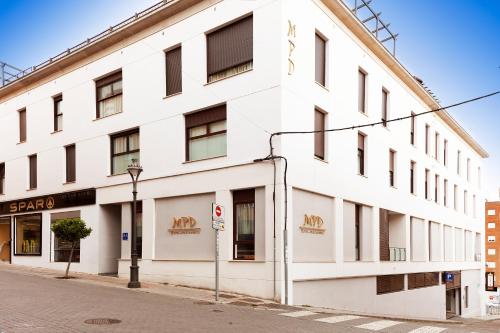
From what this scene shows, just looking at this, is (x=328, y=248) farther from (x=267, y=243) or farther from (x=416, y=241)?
(x=416, y=241)

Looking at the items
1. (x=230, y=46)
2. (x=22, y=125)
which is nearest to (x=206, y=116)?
(x=230, y=46)

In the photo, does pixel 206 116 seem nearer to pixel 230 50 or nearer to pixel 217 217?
pixel 230 50

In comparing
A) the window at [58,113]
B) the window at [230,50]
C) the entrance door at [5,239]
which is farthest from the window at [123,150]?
the entrance door at [5,239]

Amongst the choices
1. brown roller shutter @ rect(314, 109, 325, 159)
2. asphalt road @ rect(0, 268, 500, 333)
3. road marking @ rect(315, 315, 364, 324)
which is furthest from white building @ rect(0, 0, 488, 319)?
asphalt road @ rect(0, 268, 500, 333)

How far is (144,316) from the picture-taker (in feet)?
36.3

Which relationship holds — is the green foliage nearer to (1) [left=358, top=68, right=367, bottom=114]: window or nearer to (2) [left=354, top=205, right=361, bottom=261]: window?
(2) [left=354, top=205, right=361, bottom=261]: window

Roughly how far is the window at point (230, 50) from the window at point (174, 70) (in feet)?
5.08

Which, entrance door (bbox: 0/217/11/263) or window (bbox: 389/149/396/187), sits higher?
window (bbox: 389/149/396/187)

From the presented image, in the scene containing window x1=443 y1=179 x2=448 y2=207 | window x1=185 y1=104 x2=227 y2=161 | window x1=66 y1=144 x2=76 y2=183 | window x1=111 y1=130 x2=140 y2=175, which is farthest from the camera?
window x1=443 y1=179 x2=448 y2=207

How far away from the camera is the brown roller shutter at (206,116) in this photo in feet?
60.1

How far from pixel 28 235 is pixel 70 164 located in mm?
4824

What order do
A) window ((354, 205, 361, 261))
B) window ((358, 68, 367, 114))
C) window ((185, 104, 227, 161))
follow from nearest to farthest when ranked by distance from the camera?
1. window ((185, 104, 227, 161))
2. window ((354, 205, 361, 261))
3. window ((358, 68, 367, 114))

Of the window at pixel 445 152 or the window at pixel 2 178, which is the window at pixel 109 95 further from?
the window at pixel 445 152

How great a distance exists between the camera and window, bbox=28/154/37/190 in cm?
2657
